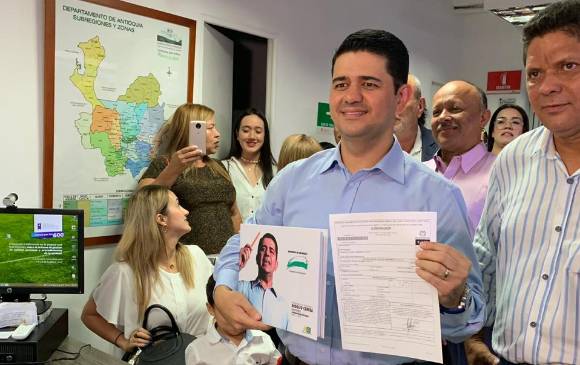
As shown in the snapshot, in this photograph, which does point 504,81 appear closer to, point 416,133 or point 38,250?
point 416,133

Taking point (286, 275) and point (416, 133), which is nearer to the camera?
point (286, 275)

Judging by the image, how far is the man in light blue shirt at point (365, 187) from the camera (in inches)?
45.4

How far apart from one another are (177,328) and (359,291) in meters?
1.42

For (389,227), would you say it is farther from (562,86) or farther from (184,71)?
(184,71)

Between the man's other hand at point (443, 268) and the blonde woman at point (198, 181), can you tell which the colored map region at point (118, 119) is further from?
the man's other hand at point (443, 268)

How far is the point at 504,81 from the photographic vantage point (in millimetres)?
6469

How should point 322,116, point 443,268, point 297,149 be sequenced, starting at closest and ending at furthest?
point 443,268
point 297,149
point 322,116

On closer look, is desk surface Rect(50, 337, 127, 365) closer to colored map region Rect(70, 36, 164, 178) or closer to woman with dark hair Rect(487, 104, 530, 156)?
colored map region Rect(70, 36, 164, 178)

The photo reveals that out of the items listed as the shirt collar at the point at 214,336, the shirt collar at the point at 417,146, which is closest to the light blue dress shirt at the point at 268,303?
the shirt collar at the point at 214,336

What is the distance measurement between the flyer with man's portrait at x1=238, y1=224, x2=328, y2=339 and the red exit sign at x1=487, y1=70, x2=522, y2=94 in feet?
19.7

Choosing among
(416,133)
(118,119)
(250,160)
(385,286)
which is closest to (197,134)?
(118,119)

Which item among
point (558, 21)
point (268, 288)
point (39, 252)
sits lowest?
point (39, 252)

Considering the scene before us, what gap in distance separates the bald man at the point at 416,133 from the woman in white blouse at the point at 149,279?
1.19 meters

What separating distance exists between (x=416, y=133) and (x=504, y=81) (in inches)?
174
